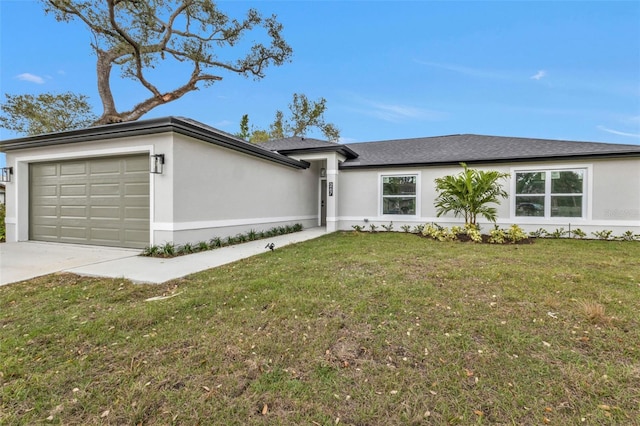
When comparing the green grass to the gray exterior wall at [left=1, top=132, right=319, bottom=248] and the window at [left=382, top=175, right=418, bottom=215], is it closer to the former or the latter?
the gray exterior wall at [left=1, top=132, right=319, bottom=248]

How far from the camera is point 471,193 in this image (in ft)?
29.8

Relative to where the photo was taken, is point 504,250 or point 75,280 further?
point 504,250

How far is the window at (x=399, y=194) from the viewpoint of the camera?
11.1 metres

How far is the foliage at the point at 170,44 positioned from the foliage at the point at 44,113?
608 cm

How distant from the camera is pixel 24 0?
1188cm

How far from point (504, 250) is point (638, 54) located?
11138 mm

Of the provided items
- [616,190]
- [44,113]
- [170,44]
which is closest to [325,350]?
[616,190]

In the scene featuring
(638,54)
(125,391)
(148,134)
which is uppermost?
(638,54)

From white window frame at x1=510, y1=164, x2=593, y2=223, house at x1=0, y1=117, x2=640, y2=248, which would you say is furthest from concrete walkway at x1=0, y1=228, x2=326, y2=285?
white window frame at x1=510, y1=164, x2=593, y2=223

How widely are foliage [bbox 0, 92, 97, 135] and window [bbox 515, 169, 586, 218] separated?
25.8 metres

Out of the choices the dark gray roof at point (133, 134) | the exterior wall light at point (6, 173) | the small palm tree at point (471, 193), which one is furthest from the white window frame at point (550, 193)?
the exterior wall light at point (6, 173)

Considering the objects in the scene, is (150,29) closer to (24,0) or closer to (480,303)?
(24,0)

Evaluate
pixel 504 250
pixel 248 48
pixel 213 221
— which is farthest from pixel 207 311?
pixel 248 48

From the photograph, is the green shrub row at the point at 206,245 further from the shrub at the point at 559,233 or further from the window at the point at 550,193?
the shrub at the point at 559,233
